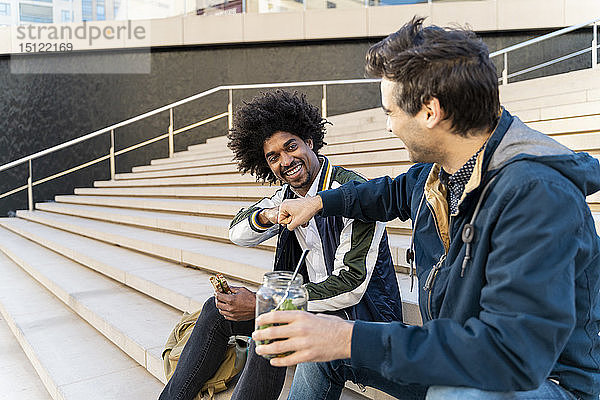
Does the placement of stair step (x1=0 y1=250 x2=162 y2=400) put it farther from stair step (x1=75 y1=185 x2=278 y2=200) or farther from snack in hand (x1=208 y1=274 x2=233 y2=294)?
stair step (x1=75 y1=185 x2=278 y2=200)

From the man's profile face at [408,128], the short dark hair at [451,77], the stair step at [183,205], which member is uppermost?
the short dark hair at [451,77]

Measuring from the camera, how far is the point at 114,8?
10.6m

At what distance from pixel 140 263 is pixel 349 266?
287 centimetres

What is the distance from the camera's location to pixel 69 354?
3.09 metres

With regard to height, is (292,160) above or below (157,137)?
below

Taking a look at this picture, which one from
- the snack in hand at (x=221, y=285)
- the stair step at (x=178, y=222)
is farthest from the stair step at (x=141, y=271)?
the snack in hand at (x=221, y=285)

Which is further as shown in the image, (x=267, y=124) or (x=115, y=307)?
(x=115, y=307)

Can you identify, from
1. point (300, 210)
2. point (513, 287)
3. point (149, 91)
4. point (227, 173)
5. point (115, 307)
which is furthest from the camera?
point (149, 91)

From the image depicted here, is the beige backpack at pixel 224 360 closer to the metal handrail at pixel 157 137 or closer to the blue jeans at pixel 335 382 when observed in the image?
the blue jeans at pixel 335 382

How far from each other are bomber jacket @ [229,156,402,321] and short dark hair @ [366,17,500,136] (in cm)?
80

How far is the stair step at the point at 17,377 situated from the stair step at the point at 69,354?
0.06 meters

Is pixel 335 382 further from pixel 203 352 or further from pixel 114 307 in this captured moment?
pixel 114 307

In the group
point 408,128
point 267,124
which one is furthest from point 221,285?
point 408,128

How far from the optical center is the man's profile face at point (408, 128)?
A: 1.19 meters
